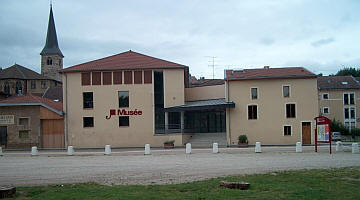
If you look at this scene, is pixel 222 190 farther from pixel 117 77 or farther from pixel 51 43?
pixel 51 43

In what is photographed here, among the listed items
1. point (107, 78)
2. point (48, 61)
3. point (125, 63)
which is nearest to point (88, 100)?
point (107, 78)

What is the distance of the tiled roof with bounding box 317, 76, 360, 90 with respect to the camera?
222 feet

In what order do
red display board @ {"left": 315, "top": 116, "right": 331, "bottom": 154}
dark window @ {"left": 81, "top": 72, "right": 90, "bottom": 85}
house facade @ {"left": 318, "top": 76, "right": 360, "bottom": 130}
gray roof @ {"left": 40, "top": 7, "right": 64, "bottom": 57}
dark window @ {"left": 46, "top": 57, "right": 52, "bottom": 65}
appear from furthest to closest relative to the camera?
1. dark window @ {"left": 46, "top": 57, "right": 52, "bottom": 65}
2. gray roof @ {"left": 40, "top": 7, "right": 64, "bottom": 57}
3. house facade @ {"left": 318, "top": 76, "right": 360, "bottom": 130}
4. dark window @ {"left": 81, "top": 72, "right": 90, "bottom": 85}
5. red display board @ {"left": 315, "top": 116, "right": 331, "bottom": 154}

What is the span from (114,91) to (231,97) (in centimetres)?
1231

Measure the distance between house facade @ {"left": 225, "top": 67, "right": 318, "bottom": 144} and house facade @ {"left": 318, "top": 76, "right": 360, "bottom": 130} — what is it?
27817mm

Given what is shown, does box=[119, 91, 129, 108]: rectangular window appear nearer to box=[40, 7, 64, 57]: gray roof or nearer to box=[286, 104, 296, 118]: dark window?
box=[286, 104, 296, 118]: dark window

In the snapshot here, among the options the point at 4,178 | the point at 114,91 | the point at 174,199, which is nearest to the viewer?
the point at 174,199

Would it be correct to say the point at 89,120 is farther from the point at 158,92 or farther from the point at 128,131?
the point at 158,92

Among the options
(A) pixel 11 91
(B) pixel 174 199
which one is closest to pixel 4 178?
(B) pixel 174 199

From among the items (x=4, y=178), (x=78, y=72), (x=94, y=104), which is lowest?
(x=4, y=178)

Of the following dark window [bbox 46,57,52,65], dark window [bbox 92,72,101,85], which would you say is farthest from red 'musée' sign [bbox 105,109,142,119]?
dark window [bbox 46,57,52,65]

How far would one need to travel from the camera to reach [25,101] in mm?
42688

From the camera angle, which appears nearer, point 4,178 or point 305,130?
point 4,178

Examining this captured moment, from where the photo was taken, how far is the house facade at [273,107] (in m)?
41.1
